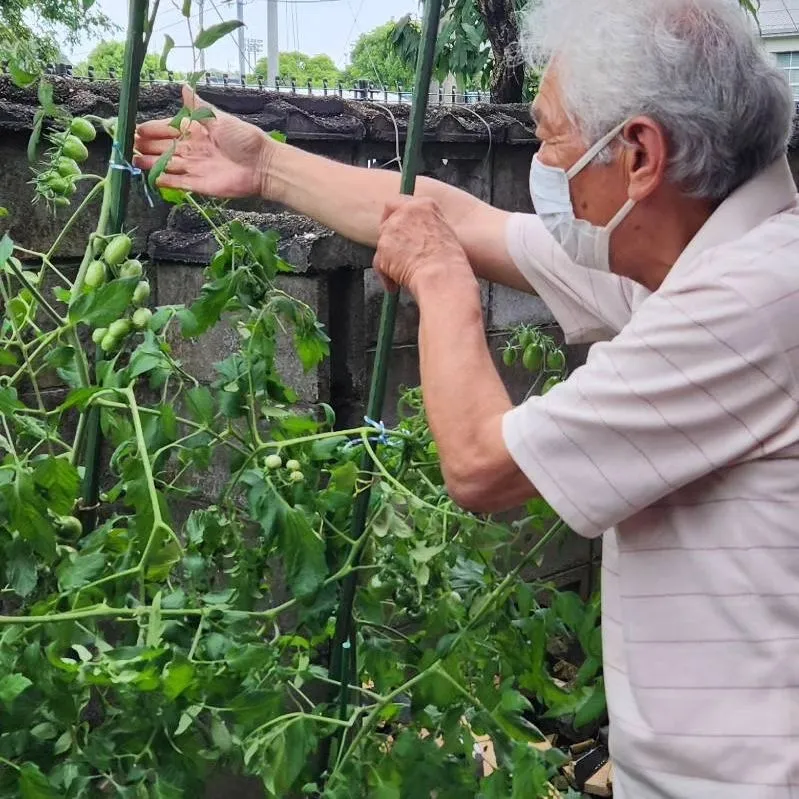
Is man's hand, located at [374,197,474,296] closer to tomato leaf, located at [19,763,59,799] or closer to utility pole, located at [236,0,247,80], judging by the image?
utility pole, located at [236,0,247,80]

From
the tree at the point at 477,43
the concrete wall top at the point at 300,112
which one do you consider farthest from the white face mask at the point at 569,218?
the tree at the point at 477,43

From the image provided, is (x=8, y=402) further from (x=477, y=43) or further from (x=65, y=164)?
(x=477, y=43)

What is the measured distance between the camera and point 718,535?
1151mm

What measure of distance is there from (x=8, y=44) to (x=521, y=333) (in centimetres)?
85

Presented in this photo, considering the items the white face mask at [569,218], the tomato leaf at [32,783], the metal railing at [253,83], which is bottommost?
the tomato leaf at [32,783]

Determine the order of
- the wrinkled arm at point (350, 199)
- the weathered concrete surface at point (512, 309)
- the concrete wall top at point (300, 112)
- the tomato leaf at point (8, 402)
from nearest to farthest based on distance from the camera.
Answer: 1. the tomato leaf at point (8, 402)
2. the wrinkled arm at point (350, 199)
3. the concrete wall top at point (300, 112)
4. the weathered concrete surface at point (512, 309)

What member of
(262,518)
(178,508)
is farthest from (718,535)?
(178,508)

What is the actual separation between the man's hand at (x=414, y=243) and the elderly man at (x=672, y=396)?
0.01 m

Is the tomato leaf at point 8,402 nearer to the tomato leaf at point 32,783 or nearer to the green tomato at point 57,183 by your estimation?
the green tomato at point 57,183

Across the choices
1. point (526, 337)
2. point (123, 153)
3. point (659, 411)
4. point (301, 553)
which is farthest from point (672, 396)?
point (123, 153)

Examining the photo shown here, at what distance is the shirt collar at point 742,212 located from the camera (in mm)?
1177

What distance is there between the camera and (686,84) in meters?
1.14

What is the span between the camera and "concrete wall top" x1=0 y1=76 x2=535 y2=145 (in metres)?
1.96

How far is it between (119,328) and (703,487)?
703 mm
